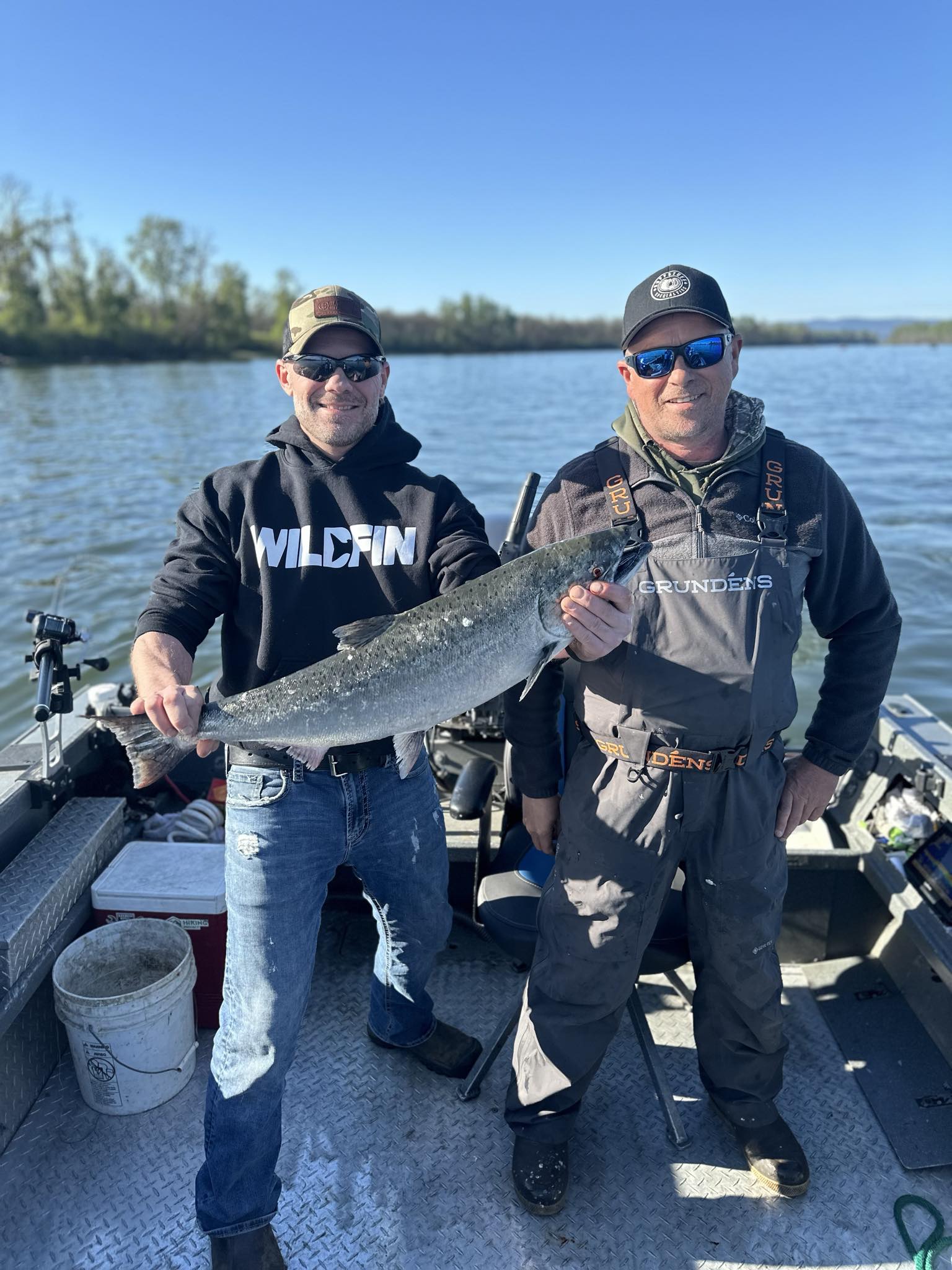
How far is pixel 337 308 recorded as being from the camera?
3160mm

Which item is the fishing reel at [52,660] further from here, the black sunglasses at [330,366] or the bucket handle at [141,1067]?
the black sunglasses at [330,366]

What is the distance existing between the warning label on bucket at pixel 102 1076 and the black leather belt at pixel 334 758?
1.32m

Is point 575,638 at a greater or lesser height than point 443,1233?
greater

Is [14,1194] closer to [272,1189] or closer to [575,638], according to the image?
[272,1189]

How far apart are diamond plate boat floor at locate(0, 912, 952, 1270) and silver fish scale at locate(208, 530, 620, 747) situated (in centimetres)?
173

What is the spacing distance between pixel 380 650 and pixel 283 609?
42 centimetres

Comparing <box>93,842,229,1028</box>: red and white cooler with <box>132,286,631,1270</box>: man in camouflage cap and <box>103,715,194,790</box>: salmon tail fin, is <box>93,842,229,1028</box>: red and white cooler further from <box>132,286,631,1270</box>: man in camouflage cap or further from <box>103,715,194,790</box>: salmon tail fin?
<box>103,715,194,790</box>: salmon tail fin

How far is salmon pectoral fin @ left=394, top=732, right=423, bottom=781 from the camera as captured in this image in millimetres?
3039

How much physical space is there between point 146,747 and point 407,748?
2.93 ft

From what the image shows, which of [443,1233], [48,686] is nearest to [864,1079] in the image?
[443,1233]

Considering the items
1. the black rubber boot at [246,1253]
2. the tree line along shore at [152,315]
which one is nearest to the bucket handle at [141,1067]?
the black rubber boot at [246,1253]

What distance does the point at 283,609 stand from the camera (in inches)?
122

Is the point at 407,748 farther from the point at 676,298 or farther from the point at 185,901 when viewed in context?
the point at 676,298

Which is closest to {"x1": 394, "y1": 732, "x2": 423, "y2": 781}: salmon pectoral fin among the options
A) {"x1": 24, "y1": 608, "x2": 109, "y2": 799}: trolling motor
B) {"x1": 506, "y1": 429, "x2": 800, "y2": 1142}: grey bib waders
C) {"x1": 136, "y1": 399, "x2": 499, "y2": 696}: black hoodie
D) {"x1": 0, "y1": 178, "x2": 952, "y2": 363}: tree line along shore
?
{"x1": 136, "y1": 399, "x2": 499, "y2": 696}: black hoodie
